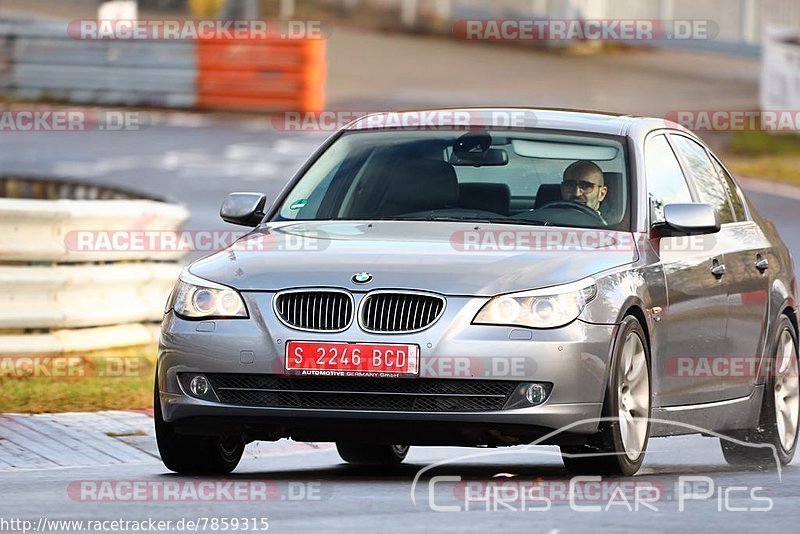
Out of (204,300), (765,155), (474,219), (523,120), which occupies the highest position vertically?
(523,120)

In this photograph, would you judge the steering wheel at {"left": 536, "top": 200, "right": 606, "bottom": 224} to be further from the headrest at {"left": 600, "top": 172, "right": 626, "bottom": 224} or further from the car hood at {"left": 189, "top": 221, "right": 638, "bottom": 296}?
the car hood at {"left": 189, "top": 221, "right": 638, "bottom": 296}

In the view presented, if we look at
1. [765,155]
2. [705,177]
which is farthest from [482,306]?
[765,155]

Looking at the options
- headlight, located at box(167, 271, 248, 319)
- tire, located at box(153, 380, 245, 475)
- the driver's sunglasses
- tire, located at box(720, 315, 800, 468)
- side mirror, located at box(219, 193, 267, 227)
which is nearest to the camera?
headlight, located at box(167, 271, 248, 319)

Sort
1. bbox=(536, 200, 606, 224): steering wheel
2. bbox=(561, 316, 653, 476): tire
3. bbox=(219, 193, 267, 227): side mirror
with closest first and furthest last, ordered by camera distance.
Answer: bbox=(561, 316, 653, 476): tire, bbox=(536, 200, 606, 224): steering wheel, bbox=(219, 193, 267, 227): side mirror

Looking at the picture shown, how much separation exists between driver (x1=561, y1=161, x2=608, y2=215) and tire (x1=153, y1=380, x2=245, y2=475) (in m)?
1.87

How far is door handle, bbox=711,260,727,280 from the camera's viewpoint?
1003cm

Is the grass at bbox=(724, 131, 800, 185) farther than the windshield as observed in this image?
Yes

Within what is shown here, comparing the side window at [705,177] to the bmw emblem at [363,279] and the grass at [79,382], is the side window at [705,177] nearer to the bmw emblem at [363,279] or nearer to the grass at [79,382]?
the bmw emblem at [363,279]

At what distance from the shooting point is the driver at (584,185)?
9.73 m

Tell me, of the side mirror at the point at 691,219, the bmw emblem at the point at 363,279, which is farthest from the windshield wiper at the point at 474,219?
the bmw emblem at the point at 363,279

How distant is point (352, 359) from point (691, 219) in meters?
1.87

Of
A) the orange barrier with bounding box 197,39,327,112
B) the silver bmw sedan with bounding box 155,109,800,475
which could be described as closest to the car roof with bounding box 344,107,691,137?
the silver bmw sedan with bounding box 155,109,800,475

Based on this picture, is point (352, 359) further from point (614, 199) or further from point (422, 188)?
point (614, 199)

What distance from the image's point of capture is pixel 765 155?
29219 millimetres
